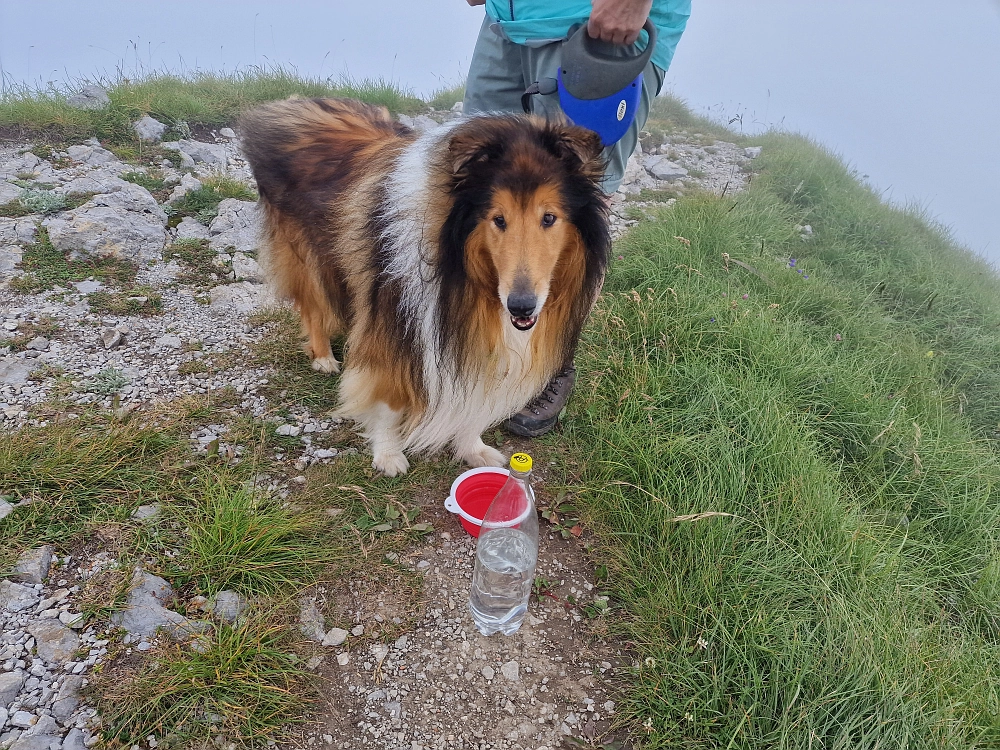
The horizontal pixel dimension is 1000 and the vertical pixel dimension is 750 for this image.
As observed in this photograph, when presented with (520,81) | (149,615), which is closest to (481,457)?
(149,615)

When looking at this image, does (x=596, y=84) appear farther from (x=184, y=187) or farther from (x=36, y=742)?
(x=184, y=187)

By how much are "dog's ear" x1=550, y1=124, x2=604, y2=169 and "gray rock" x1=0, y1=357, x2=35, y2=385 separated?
2655 mm

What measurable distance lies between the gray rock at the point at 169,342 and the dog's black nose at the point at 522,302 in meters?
2.15

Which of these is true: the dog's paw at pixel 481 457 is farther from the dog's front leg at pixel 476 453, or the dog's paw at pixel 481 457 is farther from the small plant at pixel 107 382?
the small plant at pixel 107 382

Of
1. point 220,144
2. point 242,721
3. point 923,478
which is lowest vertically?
point 220,144

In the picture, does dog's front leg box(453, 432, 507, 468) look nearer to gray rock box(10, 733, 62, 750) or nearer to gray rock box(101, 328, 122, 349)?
gray rock box(10, 733, 62, 750)

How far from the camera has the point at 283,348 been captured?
319 centimetres

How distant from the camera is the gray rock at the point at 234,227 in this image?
3977 mm

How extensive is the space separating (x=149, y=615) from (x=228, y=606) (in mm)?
232

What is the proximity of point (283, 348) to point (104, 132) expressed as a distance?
3354mm


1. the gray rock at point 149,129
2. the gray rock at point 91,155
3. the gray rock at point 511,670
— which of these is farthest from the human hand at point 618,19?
the gray rock at point 149,129

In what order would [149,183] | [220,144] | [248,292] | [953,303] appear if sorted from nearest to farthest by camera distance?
[248,292], [149,183], [953,303], [220,144]

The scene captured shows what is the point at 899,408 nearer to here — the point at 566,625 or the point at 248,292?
the point at 566,625

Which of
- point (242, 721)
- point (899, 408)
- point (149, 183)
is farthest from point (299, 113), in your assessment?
point (899, 408)
